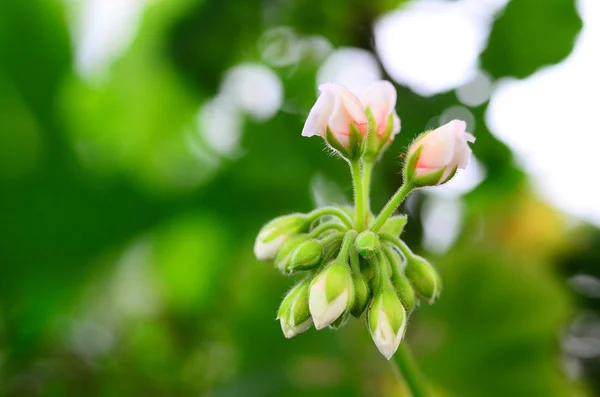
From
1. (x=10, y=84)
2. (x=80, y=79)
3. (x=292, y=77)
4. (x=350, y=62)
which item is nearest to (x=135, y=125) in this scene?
(x=80, y=79)

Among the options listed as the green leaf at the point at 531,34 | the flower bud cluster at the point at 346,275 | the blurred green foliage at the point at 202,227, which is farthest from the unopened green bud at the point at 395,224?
the green leaf at the point at 531,34

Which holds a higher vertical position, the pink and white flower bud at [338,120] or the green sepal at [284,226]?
the pink and white flower bud at [338,120]

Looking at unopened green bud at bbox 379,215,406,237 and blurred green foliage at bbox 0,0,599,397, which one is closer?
unopened green bud at bbox 379,215,406,237

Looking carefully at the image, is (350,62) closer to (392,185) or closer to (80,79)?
(392,185)

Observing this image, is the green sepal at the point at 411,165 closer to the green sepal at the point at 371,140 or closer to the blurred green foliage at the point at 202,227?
the green sepal at the point at 371,140

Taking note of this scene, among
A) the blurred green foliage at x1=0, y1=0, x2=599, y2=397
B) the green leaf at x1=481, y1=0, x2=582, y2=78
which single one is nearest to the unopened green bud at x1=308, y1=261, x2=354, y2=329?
the blurred green foliage at x1=0, y1=0, x2=599, y2=397

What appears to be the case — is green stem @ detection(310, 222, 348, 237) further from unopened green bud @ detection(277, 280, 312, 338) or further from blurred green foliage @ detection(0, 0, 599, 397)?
blurred green foliage @ detection(0, 0, 599, 397)

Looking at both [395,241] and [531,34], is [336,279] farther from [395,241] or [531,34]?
[531,34]
